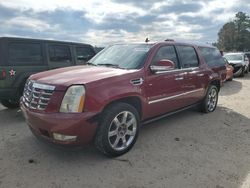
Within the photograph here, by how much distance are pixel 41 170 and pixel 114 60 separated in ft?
7.57

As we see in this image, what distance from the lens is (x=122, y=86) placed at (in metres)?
3.79

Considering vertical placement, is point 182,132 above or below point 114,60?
below

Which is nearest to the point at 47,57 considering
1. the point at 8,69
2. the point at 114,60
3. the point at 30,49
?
the point at 30,49

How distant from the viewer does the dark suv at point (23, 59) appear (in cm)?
573

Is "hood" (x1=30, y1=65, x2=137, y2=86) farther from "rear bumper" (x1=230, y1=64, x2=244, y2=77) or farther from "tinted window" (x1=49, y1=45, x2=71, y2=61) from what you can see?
"rear bumper" (x1=230, y1=64, x2=244, y2=77)

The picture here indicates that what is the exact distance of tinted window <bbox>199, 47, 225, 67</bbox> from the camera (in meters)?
6.38

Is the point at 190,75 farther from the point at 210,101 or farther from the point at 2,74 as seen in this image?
the point at 2,74

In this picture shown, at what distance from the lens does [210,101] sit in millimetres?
6633

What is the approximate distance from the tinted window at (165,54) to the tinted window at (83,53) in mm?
3151

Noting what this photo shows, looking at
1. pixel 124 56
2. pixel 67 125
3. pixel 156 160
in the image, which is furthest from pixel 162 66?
pixel 67 125

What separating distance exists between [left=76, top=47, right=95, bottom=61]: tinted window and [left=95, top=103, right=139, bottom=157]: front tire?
390cm

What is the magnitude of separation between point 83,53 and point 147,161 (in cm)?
496

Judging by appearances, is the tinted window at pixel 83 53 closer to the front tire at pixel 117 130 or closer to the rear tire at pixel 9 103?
the rear tire at pixel 9 103

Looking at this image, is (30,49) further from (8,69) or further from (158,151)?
(158,151)
